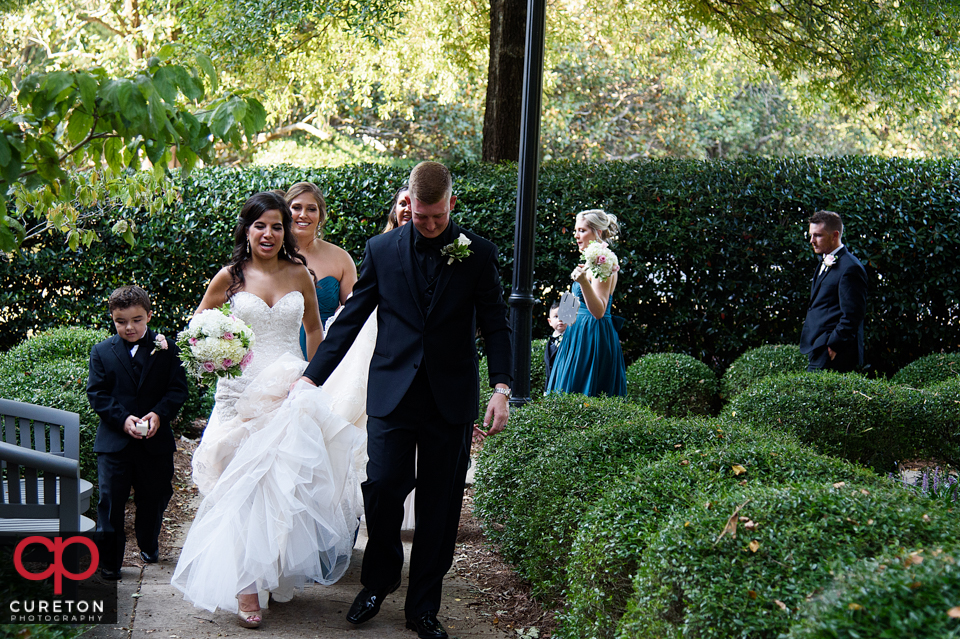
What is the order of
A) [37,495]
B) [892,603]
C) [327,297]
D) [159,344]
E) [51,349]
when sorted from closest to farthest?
[892,603], [37,495], [159,344], [327,297], [51,349]

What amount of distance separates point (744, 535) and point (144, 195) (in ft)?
14.8

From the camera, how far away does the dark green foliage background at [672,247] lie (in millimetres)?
9445

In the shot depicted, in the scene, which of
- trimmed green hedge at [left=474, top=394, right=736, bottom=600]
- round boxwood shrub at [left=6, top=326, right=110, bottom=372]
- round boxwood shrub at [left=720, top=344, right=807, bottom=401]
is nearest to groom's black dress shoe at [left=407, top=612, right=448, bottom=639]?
trimmed green hedge at [left=474, top=394, right=736, bottom=600]

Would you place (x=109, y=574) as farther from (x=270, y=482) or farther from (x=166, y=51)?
(x=166, y=51)

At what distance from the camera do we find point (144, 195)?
552cm

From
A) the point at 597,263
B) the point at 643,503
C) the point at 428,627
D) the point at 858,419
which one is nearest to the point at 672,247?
the point at 597,263

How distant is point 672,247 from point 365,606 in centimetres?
643

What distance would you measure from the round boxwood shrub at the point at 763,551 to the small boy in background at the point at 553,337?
4.20 metres

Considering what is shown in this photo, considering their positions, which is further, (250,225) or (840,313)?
(840,313)

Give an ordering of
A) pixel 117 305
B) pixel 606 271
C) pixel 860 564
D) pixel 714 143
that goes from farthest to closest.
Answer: pixel 714 143 < pixel 606 271 < pixel 117 305 < pixel 860 564

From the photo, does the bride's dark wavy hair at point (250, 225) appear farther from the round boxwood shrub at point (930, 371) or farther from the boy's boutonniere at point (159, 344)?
the round boxwood shrub at point (930, 371)

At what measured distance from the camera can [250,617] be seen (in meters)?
4.04

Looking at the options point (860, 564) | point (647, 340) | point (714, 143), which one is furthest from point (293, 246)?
point (714, 143)

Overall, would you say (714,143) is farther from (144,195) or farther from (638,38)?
(144,195)
